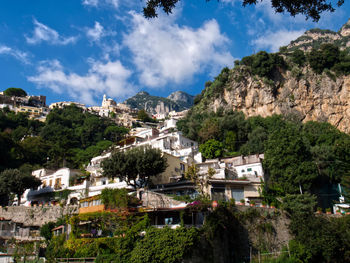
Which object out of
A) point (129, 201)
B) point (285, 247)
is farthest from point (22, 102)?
point (285, 247)

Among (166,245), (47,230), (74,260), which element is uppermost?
(47,230)

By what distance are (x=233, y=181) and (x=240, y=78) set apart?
41.1 metres

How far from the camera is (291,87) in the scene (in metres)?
65.4

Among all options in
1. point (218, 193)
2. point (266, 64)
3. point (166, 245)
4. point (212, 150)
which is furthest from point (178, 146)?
point (166, 245)

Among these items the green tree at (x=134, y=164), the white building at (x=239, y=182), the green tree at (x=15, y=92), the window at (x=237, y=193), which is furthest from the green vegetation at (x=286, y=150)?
the green tree at (x=15, y=92)

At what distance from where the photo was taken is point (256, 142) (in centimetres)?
4791

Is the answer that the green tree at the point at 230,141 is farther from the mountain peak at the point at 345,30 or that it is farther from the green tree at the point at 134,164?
the mountain peak at the point at 345,30

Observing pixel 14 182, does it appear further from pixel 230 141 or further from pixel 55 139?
pixel 55 139

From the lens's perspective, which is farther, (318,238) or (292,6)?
(318,238)

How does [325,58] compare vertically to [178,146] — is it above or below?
above

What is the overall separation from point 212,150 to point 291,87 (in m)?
28.4

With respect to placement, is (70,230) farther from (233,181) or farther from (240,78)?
(240,78)

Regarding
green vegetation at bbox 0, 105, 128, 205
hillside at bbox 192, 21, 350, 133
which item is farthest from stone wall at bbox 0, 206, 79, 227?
hillside at bbox 192, 21, 350, 133

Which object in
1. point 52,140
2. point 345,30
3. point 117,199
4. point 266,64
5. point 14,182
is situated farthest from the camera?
point 345,30
